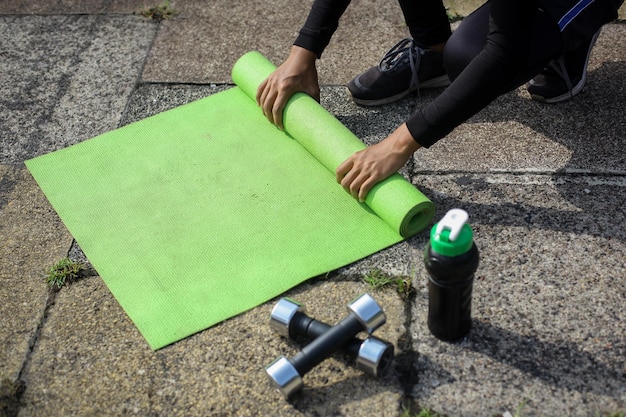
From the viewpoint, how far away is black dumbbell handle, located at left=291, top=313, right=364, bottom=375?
1.92 meters

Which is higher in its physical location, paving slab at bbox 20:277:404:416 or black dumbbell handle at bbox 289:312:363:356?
black dumbbell handle at bbox 289:312:363:356

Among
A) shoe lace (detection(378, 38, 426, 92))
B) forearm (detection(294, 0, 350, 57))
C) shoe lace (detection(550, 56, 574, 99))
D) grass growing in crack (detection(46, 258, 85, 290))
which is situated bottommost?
grass growing in crack (detection(46, 258, 85, 290))

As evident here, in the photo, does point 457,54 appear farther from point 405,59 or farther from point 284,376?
point 284,376

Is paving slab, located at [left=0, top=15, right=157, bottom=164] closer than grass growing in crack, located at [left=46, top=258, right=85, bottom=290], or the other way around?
grass growing in crack, located at [left=46, top=258, right=85, bottom=290]

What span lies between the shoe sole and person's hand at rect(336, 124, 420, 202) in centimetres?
66

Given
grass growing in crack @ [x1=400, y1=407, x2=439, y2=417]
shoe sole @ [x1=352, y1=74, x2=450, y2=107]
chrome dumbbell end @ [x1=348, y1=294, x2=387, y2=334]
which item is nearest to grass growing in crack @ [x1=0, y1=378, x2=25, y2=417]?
chrome dumbbell end @ [x1=348, y1=294, x2=387, y2=334]

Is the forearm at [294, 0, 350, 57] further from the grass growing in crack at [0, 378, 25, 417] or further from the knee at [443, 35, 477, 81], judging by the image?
the grass growing in crack at [0, 378, 25, 417]

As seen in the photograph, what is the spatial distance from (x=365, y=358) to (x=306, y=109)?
46.4 inches

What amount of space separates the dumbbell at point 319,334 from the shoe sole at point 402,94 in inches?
50.8

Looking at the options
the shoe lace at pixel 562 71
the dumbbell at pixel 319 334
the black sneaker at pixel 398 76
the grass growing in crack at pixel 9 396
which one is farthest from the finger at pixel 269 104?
the grass growing in crack at pixel 9 396

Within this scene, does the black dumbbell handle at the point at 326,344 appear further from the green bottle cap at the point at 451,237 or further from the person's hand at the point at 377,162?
the person's hand at the point at 377,162

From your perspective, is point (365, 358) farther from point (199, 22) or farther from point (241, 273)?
point (199, 22)

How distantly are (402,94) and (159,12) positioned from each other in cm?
153

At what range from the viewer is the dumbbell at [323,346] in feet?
6.21
